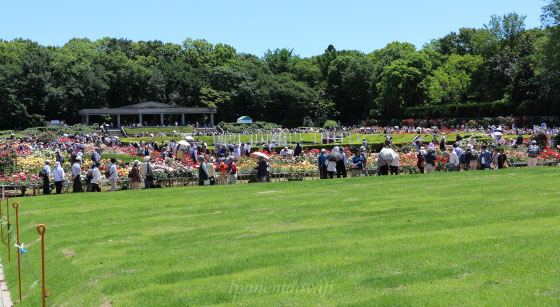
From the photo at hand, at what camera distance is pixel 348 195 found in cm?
1689

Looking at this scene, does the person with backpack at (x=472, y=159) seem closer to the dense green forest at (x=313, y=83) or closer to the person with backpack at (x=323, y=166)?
the person with backpack at (x=323, y=166)

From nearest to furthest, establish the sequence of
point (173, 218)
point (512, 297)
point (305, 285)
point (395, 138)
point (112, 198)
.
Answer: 1. point (512, 297)
2. point (305, 285)
3. point (173, 218)
4. point (112, 198)
5. point (395, 138)

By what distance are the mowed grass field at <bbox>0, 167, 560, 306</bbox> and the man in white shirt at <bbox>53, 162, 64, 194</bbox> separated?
563 centimetres

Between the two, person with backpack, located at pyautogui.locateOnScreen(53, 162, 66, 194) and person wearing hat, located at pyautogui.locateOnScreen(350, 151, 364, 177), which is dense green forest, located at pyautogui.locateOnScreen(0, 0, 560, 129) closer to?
person wearing hat, located at pyautogui.locateOnScreen(350, 151, 364, 177)

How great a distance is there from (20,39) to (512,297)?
115031 millimetres

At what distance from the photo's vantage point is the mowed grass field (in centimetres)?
758

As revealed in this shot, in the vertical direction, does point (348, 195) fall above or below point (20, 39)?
below

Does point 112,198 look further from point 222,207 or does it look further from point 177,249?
point 177,249

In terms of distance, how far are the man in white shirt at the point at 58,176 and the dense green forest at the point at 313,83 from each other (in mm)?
55782

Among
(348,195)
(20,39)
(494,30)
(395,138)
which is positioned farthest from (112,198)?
(20,39)

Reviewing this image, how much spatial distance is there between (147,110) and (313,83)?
33550mm

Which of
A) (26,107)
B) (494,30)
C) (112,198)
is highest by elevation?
(494,30)

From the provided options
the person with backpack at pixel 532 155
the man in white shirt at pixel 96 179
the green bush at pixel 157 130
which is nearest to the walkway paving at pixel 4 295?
the man in white shirt at pixel 96 179

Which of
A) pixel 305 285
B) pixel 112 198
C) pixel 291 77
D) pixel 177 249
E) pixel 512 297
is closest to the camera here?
pixel 512 297
